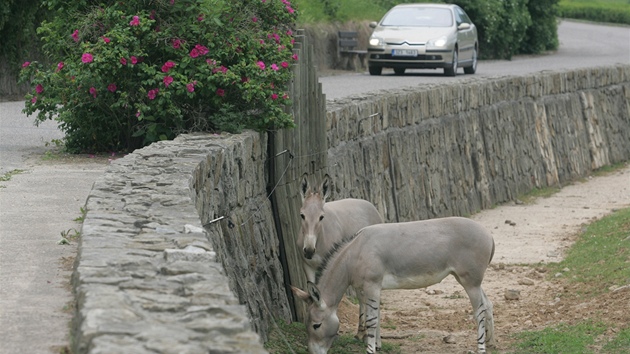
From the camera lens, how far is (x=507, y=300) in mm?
15117

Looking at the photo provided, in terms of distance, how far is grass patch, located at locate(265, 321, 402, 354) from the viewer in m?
11.4

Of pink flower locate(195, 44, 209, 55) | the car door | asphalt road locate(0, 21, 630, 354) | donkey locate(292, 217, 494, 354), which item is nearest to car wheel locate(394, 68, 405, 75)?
the car door

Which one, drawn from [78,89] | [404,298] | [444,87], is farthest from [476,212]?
[78,89]

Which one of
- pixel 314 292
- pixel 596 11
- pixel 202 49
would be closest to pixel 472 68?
pixel 202 49

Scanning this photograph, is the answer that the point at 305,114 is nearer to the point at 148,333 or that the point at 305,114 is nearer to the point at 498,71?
the point at 148,333

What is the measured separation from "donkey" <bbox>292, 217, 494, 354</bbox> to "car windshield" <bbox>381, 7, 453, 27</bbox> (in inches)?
690

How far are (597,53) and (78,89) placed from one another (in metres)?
32.4

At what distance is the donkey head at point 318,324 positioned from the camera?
10.9 meters

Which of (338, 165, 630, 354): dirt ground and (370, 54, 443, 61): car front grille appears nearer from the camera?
(338, 165, 630, 354): dirt ground

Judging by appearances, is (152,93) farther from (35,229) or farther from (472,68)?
(472,68)

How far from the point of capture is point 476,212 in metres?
21.9

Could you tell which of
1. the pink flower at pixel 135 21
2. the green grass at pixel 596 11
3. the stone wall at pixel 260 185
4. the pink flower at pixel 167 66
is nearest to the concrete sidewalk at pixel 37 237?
the stone wall at pixel 260 185

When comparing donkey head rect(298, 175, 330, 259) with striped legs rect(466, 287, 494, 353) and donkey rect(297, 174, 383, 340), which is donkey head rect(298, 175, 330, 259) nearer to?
donkey rect(297, 174, 383, 340)

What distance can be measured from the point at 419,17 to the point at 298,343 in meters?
18.9
